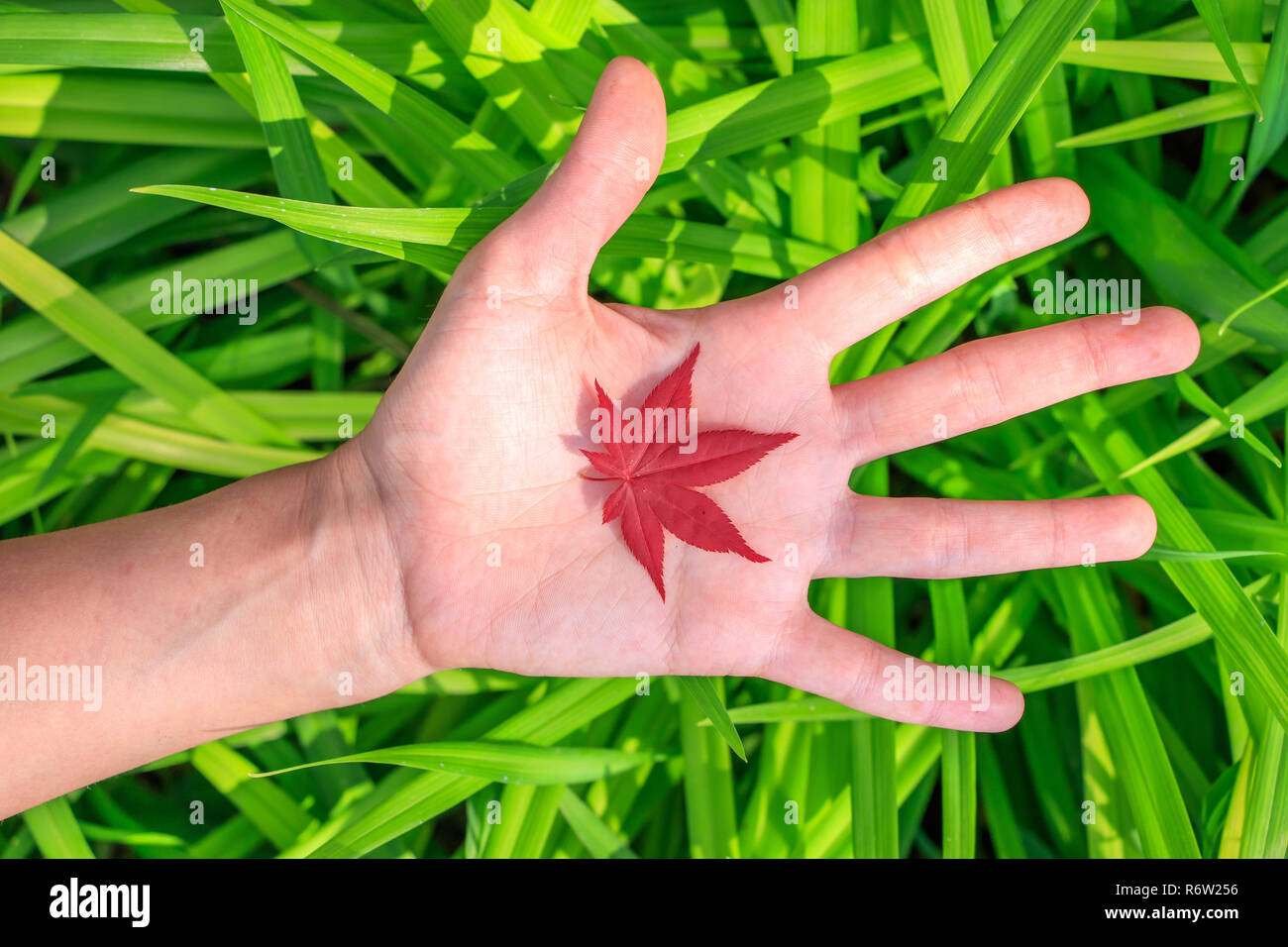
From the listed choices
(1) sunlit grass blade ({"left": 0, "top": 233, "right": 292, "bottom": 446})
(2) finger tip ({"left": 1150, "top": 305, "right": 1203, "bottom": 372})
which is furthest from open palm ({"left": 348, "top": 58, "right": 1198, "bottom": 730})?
(1) sunlit grass blade ({"left": 0, "top": 233, "right": 292, "bottom": 446})

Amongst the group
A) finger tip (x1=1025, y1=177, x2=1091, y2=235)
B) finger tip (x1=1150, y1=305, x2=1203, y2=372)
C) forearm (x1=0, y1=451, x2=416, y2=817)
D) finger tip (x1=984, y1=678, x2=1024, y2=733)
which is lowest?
finger tip (x1=984, y1=678, x2=1024, y2=733)

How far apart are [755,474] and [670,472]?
0.55ft

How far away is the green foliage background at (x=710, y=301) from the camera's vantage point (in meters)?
1.11

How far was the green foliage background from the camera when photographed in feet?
3.65

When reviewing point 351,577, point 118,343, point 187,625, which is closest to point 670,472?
point 351,577

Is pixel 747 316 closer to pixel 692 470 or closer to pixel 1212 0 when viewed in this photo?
pixel 692 470

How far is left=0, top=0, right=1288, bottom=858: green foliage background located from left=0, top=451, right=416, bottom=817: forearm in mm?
170

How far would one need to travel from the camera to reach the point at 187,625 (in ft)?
3.84

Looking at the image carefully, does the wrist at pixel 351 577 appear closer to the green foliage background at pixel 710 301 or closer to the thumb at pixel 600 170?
the green foliage background at pixel 710 301

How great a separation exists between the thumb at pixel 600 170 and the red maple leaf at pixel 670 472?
0.65 feet

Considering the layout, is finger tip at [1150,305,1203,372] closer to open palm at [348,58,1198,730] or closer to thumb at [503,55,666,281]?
open palm at [348,58,1198,730]

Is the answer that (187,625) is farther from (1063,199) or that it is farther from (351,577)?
(1063,199)
